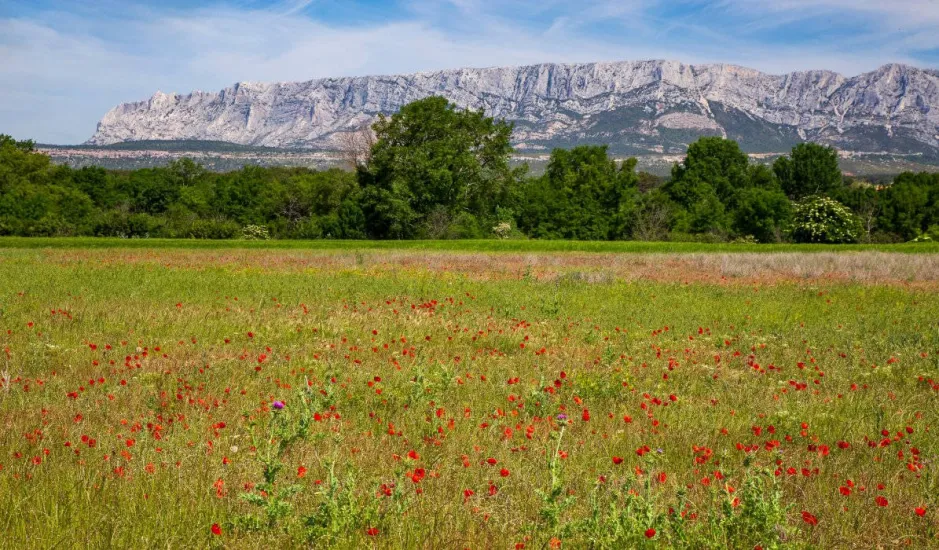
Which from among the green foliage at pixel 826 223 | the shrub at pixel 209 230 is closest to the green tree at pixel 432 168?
the shrub at pixel 209 230

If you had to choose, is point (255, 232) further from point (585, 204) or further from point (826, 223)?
point (826, 223)

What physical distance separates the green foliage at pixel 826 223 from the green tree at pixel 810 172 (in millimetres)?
18459

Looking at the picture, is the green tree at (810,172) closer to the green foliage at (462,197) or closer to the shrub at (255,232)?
the green foliage at (462,197)

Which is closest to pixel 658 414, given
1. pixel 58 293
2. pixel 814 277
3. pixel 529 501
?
pixel 529 501

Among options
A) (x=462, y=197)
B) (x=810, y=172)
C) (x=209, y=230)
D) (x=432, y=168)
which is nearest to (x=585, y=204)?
(x=462, y=197)

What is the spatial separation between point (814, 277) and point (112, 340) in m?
20.5

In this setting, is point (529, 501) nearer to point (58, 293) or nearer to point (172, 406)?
point (172, 406)

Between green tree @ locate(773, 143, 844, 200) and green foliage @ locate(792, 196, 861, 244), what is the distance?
1846 cm

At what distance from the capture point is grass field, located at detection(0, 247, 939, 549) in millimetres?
3631

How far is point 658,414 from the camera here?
659cm

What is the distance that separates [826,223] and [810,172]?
885 inches

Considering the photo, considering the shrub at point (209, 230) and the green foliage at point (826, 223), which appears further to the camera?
the green foliage at point (826, 223)

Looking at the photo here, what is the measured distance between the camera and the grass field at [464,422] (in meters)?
3.63

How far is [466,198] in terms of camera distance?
59.9m
